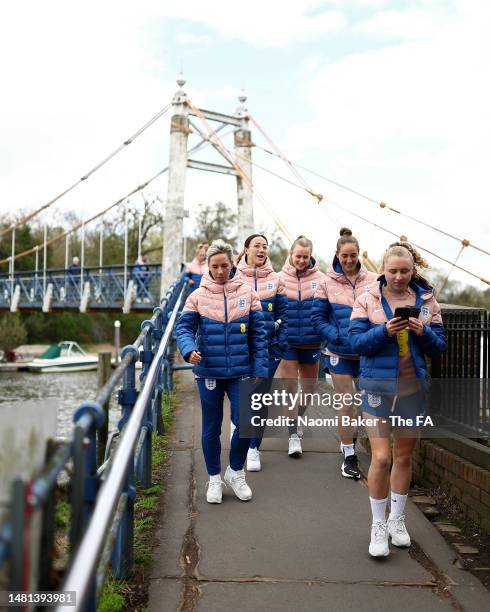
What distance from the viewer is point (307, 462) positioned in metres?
4.82

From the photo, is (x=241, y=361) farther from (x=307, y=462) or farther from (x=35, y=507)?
(x=35, y=507)

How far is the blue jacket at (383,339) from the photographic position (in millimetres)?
3119

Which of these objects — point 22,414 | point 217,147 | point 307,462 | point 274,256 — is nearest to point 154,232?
point 274,256

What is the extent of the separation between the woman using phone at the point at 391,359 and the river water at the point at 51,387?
19.0 meters

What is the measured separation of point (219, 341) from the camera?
3.78 metres

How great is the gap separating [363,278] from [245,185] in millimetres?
11290

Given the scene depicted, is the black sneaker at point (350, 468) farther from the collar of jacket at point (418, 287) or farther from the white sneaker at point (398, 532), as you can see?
the collar of jacket at point (418, 287)

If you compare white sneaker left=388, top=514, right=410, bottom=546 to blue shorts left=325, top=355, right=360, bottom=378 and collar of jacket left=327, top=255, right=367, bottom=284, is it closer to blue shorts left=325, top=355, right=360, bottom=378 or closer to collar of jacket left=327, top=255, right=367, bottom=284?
blue shorts left=325, top=355, right=360, bottom=378

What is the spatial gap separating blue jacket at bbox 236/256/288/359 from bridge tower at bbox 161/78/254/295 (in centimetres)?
897

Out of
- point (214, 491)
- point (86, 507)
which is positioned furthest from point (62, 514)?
point (214, 491)

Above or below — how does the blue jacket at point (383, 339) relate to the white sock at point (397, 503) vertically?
above

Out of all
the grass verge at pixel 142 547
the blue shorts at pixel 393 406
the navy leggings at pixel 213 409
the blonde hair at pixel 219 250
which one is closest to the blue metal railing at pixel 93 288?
the grass verge at pixel 142 547

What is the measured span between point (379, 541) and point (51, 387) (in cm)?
2655

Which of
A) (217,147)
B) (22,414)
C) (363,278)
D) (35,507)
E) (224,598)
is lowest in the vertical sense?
(224,598)
